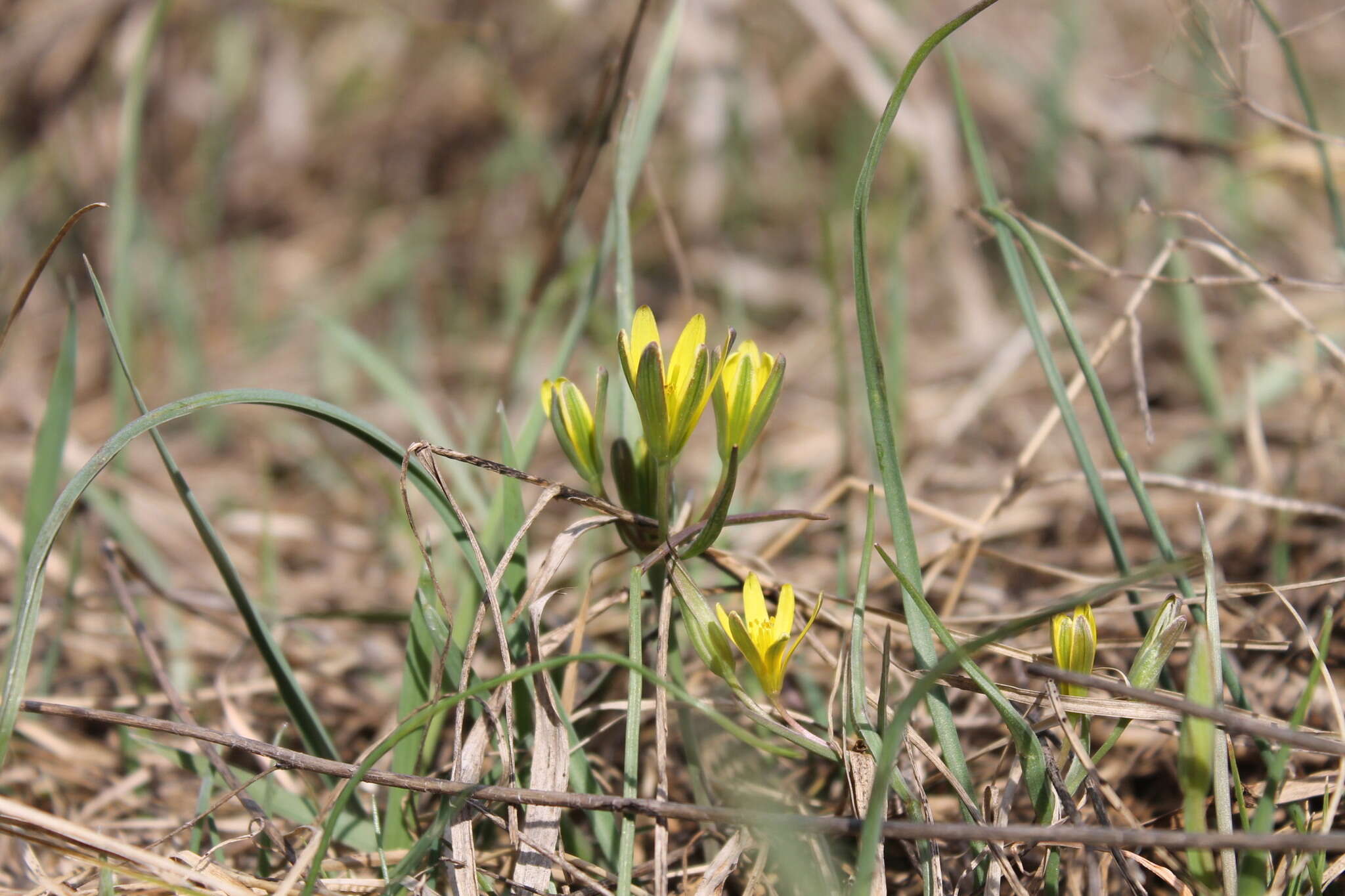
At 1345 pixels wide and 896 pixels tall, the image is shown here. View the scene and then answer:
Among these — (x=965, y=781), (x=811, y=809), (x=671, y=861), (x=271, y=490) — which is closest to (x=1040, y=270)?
(x=965, y=781)

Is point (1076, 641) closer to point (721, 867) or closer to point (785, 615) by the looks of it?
point (785, 615)

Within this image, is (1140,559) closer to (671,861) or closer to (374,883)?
(671,861)

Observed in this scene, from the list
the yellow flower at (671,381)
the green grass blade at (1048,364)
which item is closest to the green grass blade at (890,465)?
the yellow flower at (671,381)

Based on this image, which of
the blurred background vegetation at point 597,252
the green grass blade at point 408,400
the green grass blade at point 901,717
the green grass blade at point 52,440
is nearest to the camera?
the green grass blade at point 901,717

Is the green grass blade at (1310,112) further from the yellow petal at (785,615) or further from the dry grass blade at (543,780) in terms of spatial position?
the dry grass blade at (543,780)

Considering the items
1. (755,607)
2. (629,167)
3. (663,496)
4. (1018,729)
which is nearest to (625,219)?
(629,167)
